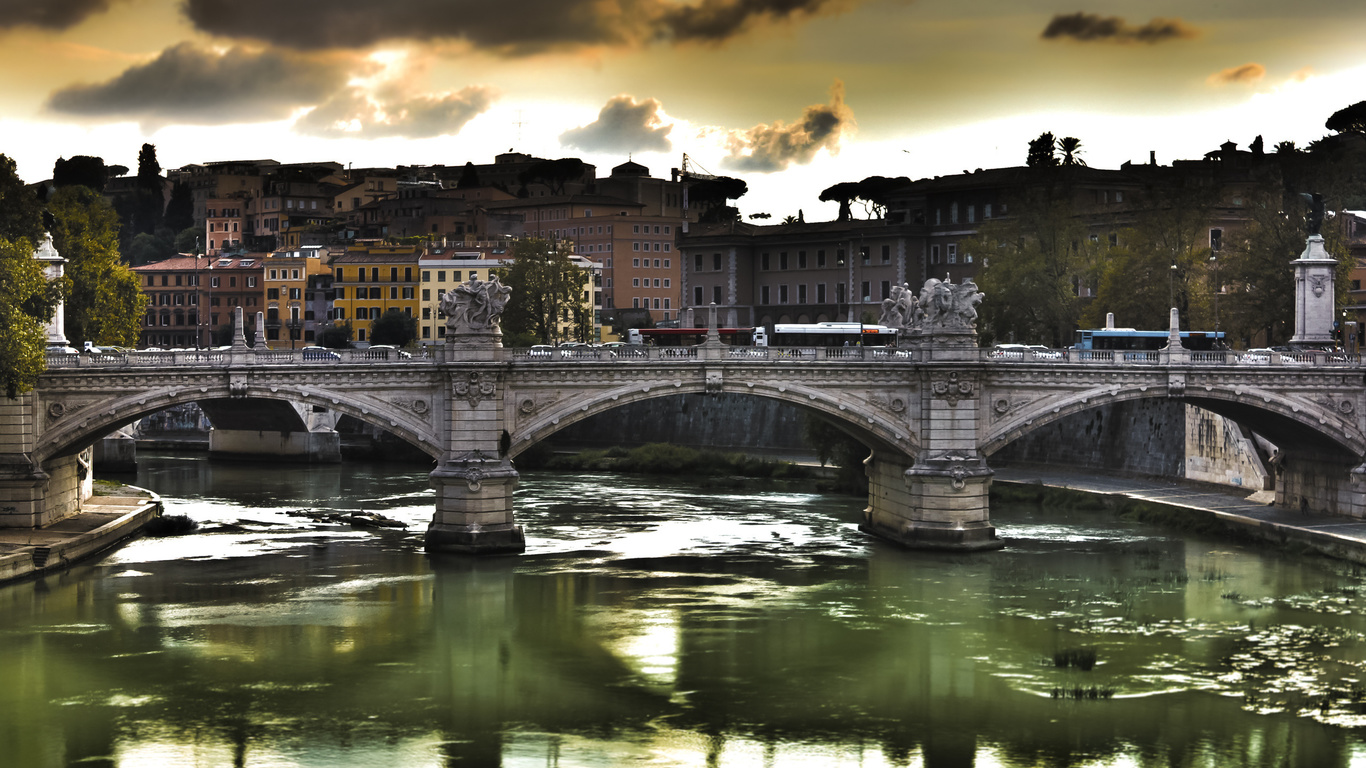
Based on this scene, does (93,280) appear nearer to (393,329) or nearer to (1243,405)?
(393,329)

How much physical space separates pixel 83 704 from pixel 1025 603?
19.8m

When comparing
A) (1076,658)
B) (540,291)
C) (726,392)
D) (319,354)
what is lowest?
(1076,658)

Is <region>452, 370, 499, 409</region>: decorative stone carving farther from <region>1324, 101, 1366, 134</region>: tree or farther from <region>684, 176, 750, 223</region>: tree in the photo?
<region>684, 176, 750, 223</region>: tree

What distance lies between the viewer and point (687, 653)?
1310 inches

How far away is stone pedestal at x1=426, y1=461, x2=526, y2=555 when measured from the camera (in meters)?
42.3

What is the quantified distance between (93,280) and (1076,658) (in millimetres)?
40212

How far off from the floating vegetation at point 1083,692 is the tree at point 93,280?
4018cm

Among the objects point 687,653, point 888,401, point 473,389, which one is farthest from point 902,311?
point 687,653

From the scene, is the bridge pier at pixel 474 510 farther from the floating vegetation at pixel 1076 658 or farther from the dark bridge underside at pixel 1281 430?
the dark bridge underside at pixel 1281 430

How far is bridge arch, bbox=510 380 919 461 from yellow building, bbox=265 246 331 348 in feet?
194

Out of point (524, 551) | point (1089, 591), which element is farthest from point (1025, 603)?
point (524, 551)

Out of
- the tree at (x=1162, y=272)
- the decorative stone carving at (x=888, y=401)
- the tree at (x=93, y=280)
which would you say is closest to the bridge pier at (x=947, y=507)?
the decorative stone carving at (x=888, y=401)

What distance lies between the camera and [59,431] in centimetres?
4166

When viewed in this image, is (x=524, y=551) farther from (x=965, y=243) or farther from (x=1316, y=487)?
(x=965, y=243)
